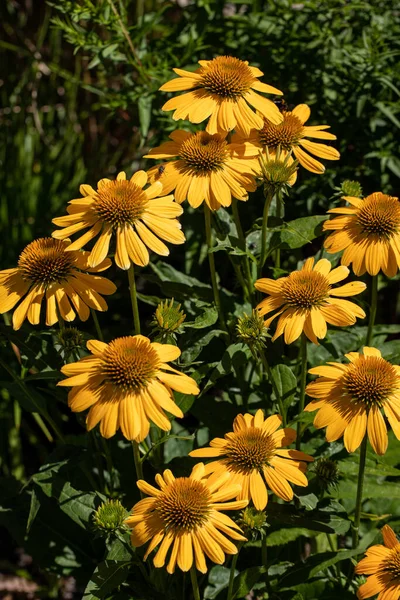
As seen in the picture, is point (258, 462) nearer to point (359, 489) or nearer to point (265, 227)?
point (359, 489)

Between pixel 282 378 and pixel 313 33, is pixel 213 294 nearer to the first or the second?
pixel 282 378

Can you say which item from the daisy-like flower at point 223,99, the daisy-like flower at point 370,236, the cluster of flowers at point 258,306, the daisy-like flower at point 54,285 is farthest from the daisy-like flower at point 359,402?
the daisy-like flower at point 223,99

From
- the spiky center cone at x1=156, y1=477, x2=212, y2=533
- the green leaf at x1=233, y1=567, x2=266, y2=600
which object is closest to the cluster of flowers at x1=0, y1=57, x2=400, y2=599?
the spiky center cone at x1=156, y1=477, x2=212, y2=533

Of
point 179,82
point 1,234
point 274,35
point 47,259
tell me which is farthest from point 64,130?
point 47,259

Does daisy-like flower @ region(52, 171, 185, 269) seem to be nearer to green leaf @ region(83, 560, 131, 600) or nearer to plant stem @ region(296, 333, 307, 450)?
plant stem @ region(296, 333, 307, 450)

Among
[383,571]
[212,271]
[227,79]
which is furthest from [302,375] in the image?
[227,79]

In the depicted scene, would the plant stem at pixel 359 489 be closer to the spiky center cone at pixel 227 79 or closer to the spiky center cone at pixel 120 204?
the spiky center cone at pixel 120 204
